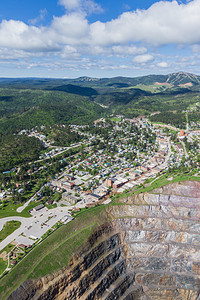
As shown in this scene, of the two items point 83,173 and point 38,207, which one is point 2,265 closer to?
point 38,207

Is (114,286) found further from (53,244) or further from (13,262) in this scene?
(13,262)

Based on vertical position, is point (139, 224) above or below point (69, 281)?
above

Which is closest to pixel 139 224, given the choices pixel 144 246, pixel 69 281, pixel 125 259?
pixel 144 246

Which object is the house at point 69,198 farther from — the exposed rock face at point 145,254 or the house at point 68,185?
the exposed rock face at point 145,254

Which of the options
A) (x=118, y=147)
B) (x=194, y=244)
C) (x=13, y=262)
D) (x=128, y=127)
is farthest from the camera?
(x=128, y=127)

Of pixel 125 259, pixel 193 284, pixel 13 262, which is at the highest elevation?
pixel 13 262

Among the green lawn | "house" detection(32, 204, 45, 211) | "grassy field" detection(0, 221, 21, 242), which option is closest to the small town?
the green lawn
